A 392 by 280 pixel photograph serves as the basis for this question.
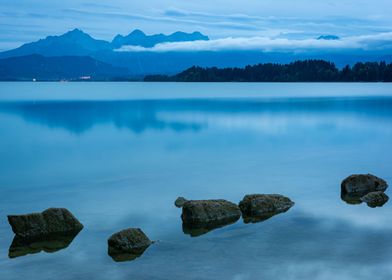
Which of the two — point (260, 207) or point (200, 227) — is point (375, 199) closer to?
point (260, 207)

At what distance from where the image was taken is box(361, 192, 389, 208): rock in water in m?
17.2

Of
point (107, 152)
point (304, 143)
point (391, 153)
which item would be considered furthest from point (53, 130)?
point (391, 153)

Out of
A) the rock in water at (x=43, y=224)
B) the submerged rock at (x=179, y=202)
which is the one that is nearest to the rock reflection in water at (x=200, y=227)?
the submerged rock at (x=179, y=202)

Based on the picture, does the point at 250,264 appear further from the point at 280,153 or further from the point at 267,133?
the point at 267,133

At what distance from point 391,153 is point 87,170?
16.7 m

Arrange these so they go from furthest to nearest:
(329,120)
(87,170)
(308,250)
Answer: (329,120), (87,170), (308,250)

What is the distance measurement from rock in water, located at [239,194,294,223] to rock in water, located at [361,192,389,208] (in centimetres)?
269

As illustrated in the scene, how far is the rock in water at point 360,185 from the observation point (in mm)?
18656

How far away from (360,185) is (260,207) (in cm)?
476

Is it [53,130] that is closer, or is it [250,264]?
[250,264]

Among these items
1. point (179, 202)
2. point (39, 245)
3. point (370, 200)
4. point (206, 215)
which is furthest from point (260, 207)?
point (39, 245)

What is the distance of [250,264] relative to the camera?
11.9 metres

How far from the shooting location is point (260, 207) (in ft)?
52.4

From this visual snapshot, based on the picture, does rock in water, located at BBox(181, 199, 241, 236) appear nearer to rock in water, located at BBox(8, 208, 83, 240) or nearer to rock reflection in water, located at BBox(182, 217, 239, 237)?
rock reflection in water, located at BBox(182, 217, 239, 237)
